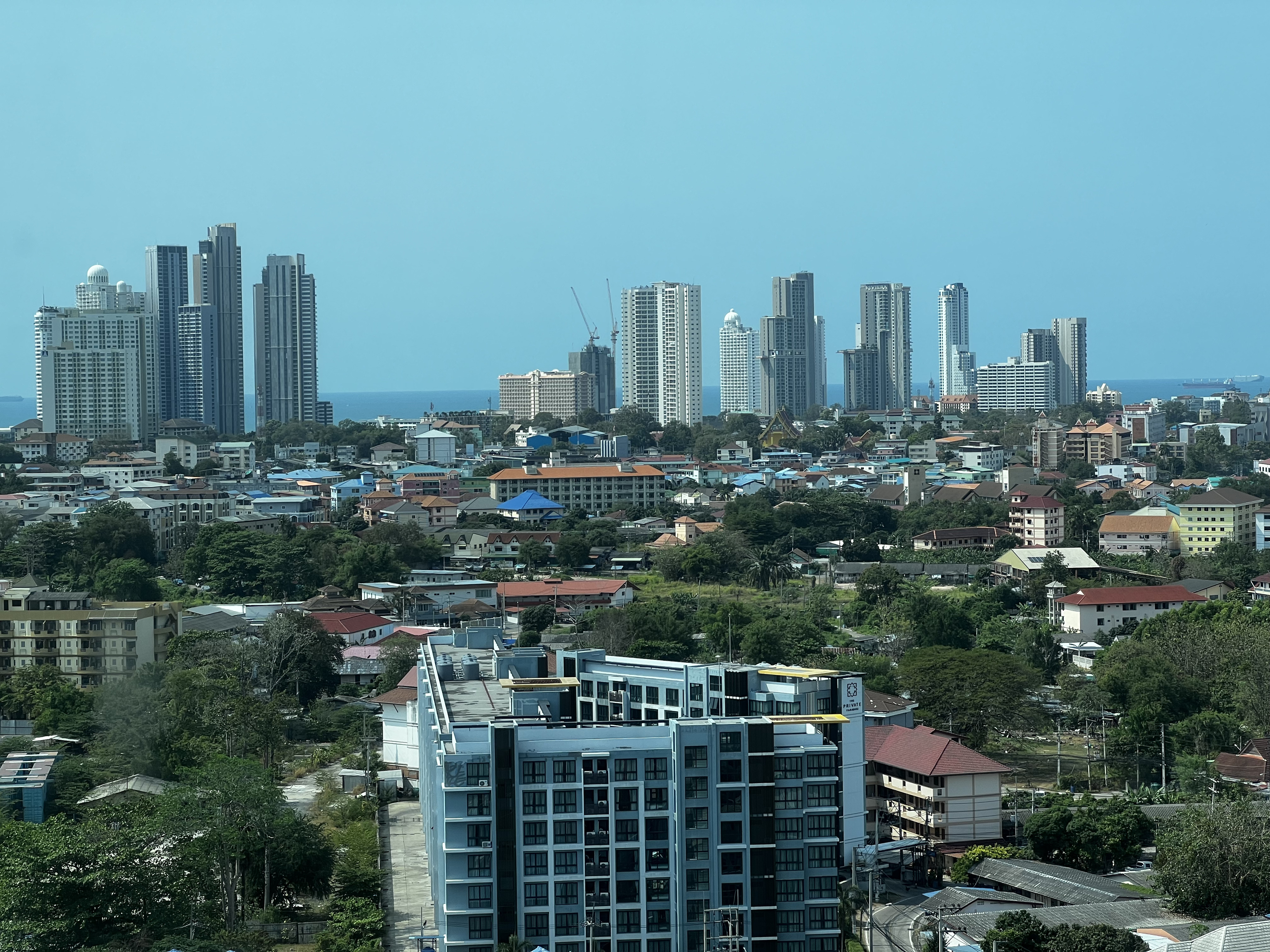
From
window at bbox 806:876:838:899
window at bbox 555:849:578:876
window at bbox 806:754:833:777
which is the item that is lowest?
window at bbox 806:876:838:899

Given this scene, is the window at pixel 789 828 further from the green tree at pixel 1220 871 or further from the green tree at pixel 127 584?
the green tree at pixel 127 584

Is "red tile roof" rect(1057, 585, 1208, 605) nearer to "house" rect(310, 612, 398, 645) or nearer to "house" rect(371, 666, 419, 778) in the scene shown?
"house" rect(310, 612, 398, 645)

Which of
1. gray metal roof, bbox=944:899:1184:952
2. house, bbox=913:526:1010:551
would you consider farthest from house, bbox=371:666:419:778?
house, bbox=913:526:1010:551

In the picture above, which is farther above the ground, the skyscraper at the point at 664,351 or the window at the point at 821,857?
the skyscraper at the point at 664,351

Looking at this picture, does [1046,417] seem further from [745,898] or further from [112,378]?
[745,898]

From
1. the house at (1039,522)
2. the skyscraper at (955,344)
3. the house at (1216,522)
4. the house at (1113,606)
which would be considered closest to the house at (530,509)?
the house at (1039,522)
